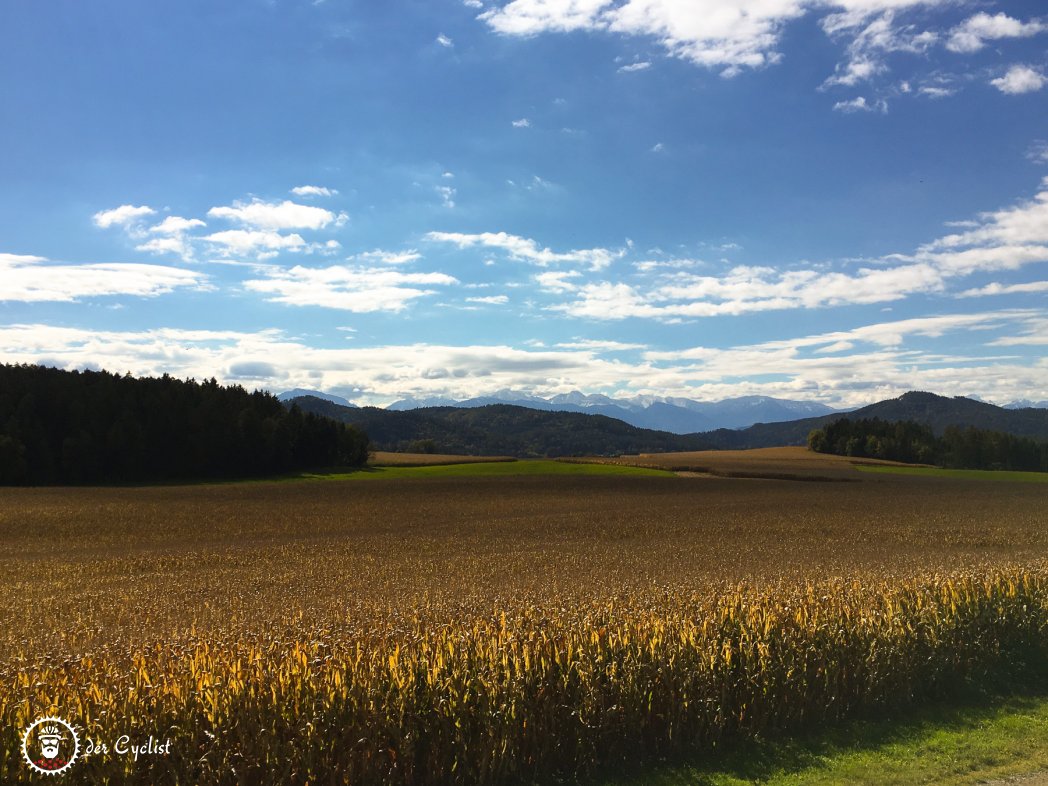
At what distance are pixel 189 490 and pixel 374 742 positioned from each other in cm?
6227

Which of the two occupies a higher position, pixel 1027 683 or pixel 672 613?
pixel 672 613

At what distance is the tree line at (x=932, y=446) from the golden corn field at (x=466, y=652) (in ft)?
346

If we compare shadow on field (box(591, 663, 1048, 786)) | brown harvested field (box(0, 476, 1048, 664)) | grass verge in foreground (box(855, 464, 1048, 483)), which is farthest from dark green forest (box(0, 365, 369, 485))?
shadow on field (box(591, 663, 1048, 786))

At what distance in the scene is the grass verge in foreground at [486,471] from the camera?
79062 millimetres

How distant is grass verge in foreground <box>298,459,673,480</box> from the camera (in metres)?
79.1

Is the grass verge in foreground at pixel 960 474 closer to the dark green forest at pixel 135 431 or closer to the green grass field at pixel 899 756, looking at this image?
the dark green forest at pixel 135 431

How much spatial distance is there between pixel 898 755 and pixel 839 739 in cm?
70

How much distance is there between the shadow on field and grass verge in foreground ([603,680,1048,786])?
0.04ft

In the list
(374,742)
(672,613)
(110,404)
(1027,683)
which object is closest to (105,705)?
(374,742)

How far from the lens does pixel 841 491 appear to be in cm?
5969

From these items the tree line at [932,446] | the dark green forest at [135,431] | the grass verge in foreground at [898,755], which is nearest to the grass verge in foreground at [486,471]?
the dark green forest at [135,431]

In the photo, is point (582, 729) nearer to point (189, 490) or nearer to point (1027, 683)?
point (1027, 683)

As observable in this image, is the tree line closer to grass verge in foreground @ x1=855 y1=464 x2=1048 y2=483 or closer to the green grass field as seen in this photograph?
grass verge in foreground @ x1=855 y1=464 x2=1048 y2=483

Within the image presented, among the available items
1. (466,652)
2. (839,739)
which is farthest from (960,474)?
(466,652)
